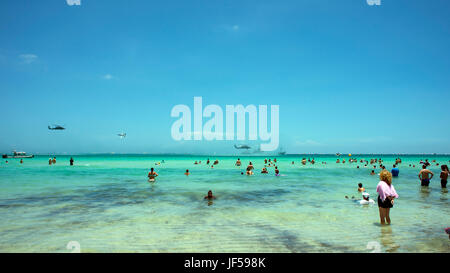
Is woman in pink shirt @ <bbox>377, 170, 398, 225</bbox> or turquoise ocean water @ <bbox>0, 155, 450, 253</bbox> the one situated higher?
woman in pink shirt @ <bbox>377, 170, 398, 225</bbox>

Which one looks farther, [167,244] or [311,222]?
[311,222]

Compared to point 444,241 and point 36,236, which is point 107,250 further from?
point 444,241

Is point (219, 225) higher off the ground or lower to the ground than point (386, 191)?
lower

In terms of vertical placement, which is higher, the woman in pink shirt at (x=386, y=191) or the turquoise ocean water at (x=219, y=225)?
the woman in pink shirt at (x=386, y=191)

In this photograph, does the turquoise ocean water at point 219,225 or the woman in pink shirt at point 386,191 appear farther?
the woman in pink shirt at point 386,191

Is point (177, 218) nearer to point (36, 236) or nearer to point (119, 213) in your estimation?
point (119, 213)

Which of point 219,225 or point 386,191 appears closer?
point 386,191

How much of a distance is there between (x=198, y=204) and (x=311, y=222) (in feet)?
21.5

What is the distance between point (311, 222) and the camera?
10.7 metres

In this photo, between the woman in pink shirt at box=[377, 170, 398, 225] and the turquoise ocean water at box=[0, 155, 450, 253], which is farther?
the woman in pink shirt at box=[377, 170, 398, 225]
